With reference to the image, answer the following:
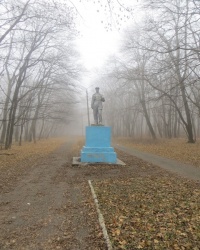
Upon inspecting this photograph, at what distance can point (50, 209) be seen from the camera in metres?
6.27

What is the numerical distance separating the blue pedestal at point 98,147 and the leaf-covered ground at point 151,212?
4079 mm

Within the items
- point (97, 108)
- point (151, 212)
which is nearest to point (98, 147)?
point (97, 108)

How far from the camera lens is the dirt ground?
452cm

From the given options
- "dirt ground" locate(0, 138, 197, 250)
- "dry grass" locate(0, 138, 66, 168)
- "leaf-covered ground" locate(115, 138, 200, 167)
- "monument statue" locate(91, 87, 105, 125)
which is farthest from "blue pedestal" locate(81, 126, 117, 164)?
"leaf-covered ground" locate(115, 138, 200, 167)

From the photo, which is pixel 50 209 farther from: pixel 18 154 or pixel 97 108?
pixel 18 154

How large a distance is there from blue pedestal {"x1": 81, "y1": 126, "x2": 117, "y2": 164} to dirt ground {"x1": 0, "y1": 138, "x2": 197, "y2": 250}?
6.57 ft

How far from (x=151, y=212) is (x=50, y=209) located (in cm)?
239

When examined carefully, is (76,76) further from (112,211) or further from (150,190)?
(112,211)

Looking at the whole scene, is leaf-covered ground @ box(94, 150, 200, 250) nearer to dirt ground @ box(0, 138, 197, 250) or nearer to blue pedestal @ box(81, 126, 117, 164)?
dirt ground @ box(0, 138, 197, 250)

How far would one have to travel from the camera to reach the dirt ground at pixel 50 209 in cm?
452

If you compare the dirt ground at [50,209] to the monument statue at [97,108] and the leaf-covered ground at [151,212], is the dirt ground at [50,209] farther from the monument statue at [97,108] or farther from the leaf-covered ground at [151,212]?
the monument statue at [97,108]

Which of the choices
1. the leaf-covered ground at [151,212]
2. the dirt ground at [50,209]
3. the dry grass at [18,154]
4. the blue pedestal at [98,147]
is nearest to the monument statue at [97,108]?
the blue pedestal at [98,147]

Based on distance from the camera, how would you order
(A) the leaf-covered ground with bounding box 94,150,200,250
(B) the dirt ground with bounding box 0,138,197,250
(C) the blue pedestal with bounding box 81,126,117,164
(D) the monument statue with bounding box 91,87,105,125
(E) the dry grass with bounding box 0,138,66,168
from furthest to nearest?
(D) the monument statue with bounding box 91,87,105,125, (E) the dry grass with bounding box 0,138,66,168, (C) the blue pedestal with bounding box 81,126,117,164, (B) the dirt ground with bounding box 0,138,197,250, (A) the leaf-covered ground with bounding box 94,150,200,250

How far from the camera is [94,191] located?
7.68 metres
